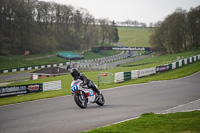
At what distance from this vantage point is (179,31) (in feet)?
237

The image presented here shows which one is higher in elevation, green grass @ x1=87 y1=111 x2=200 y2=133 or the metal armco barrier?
green grass @ x1=87 y1=111 x2=200 y2=133

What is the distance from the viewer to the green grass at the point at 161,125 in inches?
293

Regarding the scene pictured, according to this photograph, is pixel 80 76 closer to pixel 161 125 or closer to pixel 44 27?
pixel 161 125

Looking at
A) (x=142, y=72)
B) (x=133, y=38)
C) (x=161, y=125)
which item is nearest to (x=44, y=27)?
(x=142, y=72)

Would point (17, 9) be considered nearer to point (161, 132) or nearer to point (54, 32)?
point (54, 32)

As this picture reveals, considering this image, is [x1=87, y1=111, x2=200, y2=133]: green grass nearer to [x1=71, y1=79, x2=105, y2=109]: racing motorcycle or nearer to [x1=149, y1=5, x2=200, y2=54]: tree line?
[x1=71, y1=79, x2=105, y2=109]: racing motorcycle

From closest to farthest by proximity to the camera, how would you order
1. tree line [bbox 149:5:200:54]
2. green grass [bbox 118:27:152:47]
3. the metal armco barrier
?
the metal armco barrier
tree line [bbox 149:5:200:54]
green grass [bbox 118:27:152:47]

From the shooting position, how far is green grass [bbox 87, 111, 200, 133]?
293 inches

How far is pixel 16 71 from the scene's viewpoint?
57.2 meters

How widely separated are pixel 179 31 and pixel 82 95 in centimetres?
6473

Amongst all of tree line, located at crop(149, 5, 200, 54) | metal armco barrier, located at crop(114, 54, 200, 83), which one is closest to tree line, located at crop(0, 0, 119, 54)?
tree line, located at crop(149, 5, 200, 54)

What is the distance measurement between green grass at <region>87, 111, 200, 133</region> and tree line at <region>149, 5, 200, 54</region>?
213ft

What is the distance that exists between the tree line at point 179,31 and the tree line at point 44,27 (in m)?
33.7

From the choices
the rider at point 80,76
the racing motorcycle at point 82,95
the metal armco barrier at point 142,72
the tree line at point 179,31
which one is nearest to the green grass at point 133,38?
the tree line at point 179,31
